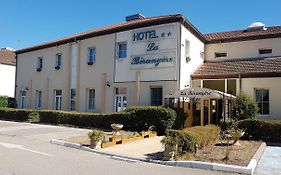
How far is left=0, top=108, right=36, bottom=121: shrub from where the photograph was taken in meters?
25.1

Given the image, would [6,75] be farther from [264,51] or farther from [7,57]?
[264,51]

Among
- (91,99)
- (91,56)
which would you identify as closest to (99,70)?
(91,56)

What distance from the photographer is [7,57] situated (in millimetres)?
45031

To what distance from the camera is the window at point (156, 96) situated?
832 inches

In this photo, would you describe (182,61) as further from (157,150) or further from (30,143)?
(30,143)

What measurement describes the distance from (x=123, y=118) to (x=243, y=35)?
11.9 meters

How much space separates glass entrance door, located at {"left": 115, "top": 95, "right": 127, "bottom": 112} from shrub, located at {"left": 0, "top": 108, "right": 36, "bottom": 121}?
6.65 meters

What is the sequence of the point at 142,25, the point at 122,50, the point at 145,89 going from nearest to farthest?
the point at 145,89 < the point at 142,25 < the point at 122,50

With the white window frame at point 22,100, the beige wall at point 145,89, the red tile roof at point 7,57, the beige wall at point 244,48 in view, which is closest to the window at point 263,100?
the beige wall at point 244,48

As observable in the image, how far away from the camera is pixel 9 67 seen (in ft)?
143

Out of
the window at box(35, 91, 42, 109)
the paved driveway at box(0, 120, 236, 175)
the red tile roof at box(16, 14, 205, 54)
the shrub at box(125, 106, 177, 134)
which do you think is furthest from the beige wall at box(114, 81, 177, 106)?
the window at box(35, 91, 42, 109)

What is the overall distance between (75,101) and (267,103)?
562 inches

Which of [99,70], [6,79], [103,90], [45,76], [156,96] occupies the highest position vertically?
[6,79]

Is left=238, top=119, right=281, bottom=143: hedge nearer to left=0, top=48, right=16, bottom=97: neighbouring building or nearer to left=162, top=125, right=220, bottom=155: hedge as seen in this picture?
left=162, top=125, right=220, bottom=155: hedge
